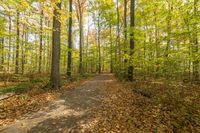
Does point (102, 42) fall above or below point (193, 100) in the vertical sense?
above

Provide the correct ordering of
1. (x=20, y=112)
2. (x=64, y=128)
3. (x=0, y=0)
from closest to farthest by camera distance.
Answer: (x=64, y=128), (x=0, y=0), (x=20, y=112)

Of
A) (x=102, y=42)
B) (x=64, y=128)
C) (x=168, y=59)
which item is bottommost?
(x=64, y=128)

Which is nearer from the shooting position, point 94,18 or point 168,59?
point 168,59

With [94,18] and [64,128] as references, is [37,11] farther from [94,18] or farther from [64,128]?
[94,18]

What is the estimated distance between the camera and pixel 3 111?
6617 mm

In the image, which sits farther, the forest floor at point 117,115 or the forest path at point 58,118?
the forest floor at point 117,115

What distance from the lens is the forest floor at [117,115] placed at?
5.16 meters

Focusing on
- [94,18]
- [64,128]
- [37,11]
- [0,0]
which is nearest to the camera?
[64,128]

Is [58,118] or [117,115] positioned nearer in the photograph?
[58,118]

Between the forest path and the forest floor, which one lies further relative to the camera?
the forest floor

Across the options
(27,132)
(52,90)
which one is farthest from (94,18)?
(27,132)

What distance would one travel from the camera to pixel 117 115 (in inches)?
248

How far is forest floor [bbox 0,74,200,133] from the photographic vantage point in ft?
16.9

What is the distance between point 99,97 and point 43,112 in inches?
124
